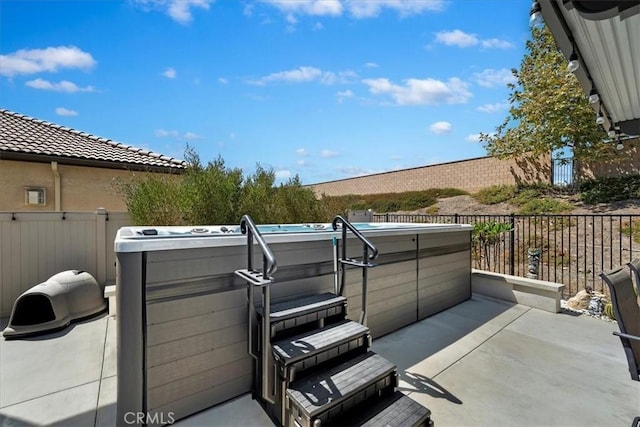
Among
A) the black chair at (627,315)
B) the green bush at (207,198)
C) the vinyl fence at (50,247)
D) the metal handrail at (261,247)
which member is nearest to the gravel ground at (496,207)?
the green bush at (207,198)

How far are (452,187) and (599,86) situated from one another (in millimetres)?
10828

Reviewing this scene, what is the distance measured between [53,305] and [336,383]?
12.8 ft

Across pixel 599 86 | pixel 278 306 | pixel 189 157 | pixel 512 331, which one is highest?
pixel 599 86

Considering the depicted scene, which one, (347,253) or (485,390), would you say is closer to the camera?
(485,390)

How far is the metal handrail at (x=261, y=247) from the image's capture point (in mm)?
1757

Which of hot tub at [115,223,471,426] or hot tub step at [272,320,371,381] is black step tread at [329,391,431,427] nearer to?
hot tub step at [272,320,371,381]

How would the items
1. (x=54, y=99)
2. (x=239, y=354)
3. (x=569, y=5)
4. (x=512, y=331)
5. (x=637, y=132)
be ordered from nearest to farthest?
1. (x=569, y=5)
2. (x=239, y=354)
3. (x=512, y=331)
4. (x=637, y=132)
5. (x=54, y=99)

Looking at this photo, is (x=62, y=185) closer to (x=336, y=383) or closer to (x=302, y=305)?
(x=302, y=305)

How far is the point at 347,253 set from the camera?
3.04m

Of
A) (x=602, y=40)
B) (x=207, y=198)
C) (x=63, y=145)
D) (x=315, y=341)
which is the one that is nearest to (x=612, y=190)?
(x=602, y=40)

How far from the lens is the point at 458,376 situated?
259 cm

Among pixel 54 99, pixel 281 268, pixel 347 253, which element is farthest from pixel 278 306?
pixel 54 99

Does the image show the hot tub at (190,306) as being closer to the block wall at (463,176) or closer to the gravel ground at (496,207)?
the block wall at (463,176)

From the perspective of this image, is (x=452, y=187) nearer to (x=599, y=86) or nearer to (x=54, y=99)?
(x=599, y=86)
